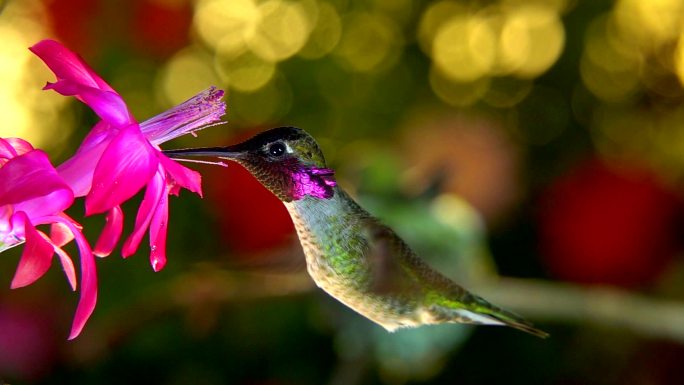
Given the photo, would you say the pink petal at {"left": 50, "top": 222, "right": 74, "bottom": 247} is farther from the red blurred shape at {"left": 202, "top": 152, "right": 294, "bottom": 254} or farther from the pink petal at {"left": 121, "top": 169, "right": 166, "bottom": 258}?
the red blurred shape at {"left": 202, "top": 152, "right": 294, "bottom": 254}

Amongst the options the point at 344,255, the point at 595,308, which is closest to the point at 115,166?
the point at 344,255

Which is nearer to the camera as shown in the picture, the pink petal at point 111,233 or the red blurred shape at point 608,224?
the pink petal at point 111,233

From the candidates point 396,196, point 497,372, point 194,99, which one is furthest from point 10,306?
point 194,99

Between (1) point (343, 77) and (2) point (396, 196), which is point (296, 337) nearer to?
(1) point (343, 77)

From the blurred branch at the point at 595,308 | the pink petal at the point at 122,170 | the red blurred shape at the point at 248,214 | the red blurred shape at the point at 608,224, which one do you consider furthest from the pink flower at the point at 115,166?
the red blurred shape at the point at 608,224

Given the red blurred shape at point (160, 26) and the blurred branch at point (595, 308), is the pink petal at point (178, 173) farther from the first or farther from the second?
the red blurred shape at point (160, 26)

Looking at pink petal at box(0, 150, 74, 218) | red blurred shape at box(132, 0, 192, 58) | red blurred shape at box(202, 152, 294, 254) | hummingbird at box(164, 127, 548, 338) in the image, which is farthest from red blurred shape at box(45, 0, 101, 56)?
pink petal at box(0, 150, 74, 218)
